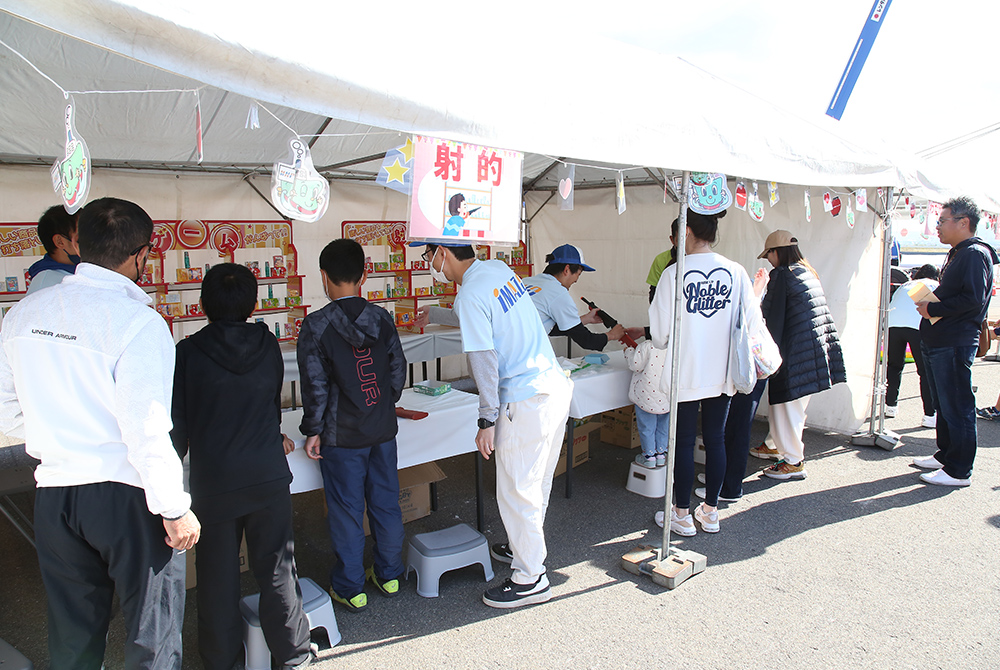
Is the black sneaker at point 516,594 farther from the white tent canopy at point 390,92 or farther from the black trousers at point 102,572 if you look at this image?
the white tent canopy at point 390,92

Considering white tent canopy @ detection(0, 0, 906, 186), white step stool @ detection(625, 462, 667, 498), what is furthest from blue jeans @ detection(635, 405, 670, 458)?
white tent canopy @ detection(0, 0, 906, 186)

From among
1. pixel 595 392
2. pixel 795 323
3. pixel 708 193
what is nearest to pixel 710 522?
pixel 595 392

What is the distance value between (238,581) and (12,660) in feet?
2.25

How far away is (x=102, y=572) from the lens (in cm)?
176

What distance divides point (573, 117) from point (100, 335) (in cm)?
176

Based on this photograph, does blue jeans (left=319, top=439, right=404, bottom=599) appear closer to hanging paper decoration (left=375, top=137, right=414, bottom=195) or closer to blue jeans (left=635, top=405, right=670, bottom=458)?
hanging paper decoration (left=375, top=137, right=414, bottom=195)

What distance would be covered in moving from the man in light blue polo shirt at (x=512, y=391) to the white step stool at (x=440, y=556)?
0.72ft

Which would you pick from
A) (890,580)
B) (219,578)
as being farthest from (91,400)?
(890,580)

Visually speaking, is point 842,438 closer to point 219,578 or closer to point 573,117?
point 573,117

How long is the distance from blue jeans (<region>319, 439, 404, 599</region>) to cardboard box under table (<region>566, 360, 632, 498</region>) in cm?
143

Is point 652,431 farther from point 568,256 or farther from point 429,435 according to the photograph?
point 429,435

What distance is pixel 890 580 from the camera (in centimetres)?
301

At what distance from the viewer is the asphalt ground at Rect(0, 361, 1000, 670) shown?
8.12ft

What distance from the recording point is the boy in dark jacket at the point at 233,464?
2.09 metres
